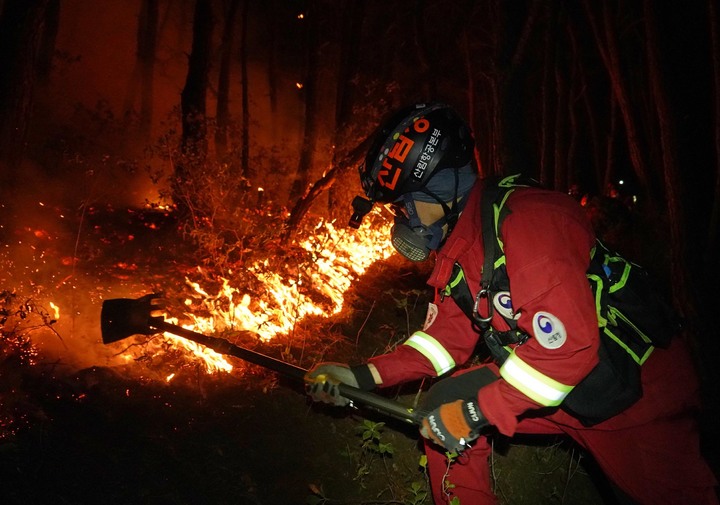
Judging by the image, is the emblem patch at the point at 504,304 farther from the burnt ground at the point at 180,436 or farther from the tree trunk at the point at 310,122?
the tree trunk at the point at 310,122

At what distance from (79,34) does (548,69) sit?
1546 centimetres

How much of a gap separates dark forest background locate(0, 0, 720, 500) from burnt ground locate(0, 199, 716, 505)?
3.00 ft

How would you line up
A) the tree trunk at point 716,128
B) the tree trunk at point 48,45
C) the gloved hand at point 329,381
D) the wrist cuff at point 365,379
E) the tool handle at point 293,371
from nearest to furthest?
the tool handle at point 293,371, the gloved hand at point 329,381, the wrist cuff at point 365,379, the tree trunk at point 716,128, the tree trunk at point 48,45

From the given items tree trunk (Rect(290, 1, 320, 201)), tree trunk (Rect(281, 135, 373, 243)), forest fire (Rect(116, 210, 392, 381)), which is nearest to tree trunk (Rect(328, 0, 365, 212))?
tree trunk (Rect(290, 1, 320, 201))

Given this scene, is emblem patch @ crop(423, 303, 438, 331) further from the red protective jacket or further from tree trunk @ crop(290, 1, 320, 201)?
tree trunk @ crop(290, 1, 320, 201)

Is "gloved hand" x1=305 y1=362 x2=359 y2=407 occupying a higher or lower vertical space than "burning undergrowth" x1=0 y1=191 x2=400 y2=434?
higher

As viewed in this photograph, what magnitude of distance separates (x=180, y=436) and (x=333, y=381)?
157 centimetres

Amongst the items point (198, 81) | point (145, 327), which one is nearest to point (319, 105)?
point (198, 81)

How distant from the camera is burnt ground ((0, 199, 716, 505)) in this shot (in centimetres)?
327

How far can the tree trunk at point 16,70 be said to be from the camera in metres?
5.02

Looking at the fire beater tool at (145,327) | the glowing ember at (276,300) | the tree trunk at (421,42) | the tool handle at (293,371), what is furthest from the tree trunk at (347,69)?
the tool handle at (293,371)

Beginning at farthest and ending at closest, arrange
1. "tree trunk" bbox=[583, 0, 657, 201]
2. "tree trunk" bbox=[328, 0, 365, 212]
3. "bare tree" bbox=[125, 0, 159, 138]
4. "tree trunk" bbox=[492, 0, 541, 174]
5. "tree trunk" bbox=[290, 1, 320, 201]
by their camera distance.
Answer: "bare tree" bbox=[125, 0, 159, 138] < "tree trunk" bbox=[328, 0, 365, 212] < "tree trunk" bbox=[290, 1, 320, 201] < "tree trunk" bbox=[583, 0, 657, 201] < "tree trunk" bbox=[492, 0, 541, 174]

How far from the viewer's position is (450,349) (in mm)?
3354

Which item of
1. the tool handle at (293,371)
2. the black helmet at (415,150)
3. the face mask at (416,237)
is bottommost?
the tool handle at (293,371)
